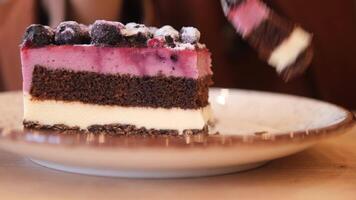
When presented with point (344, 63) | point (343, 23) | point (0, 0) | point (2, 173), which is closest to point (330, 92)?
point (344, 63)

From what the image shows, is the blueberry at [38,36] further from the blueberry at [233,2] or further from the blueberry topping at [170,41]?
the blueberry at [233,2]

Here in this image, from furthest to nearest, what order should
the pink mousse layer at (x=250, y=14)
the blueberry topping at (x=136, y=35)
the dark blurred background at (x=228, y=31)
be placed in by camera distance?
the dark blurred background at (x=228, y=31)
the blueberry topping at (x=136, y=35)
the pink mousse layer at (x=250, y=14)

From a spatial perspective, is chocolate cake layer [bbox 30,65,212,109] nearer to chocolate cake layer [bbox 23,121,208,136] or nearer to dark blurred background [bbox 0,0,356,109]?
chocolate cake layer [bbox 23,121,208,136]

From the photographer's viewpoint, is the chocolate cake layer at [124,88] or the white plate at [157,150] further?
the chocolate cake layer at [124,88]

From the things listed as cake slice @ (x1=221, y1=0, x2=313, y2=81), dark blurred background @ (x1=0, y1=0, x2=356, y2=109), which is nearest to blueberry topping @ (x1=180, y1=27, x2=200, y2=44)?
cake slice @ (x1=221, y1=0, x2=313, y2=81)

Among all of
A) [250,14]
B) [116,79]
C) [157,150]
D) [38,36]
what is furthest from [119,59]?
[157,150]

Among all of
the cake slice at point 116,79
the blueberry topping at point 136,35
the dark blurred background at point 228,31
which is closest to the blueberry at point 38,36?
the cake slice at point 116,79
